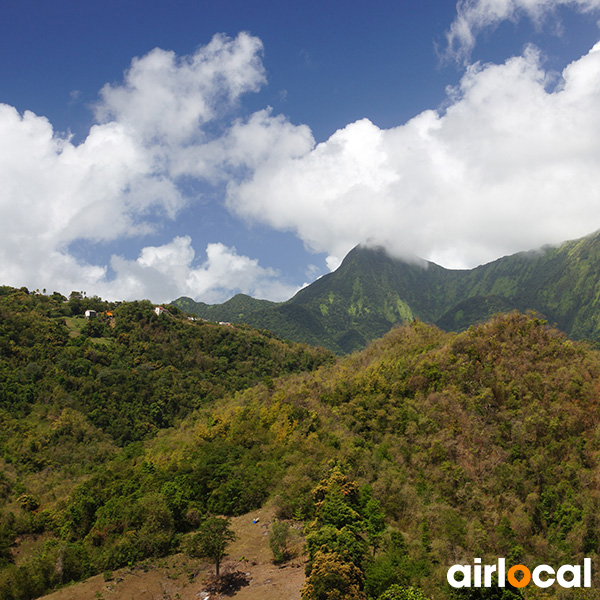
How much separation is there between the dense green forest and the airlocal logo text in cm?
94

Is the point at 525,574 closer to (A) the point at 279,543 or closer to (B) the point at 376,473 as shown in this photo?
(B) the point at 376,473

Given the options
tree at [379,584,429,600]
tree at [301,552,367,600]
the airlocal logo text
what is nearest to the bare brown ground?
tree at [301,552,367,600]

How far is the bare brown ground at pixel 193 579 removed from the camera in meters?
29.7

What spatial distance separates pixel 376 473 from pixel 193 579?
1733cm

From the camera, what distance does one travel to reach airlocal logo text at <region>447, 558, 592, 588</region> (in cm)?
2385

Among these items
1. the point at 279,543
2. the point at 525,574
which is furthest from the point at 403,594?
the point at 279,543

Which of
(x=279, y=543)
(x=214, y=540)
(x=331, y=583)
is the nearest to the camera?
(x=331, y=583)

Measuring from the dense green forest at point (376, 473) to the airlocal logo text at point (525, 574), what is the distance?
3.07 feet

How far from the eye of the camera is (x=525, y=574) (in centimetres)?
2853

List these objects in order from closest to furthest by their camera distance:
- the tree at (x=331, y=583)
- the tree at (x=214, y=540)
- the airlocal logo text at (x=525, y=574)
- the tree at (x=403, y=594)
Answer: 1. the tree at (x=403, y=594)
2. the tree at (x=331, y=583)
3. the airlocal logo text at (x=525, y=574)
4. the tree at (x=214, y=540)

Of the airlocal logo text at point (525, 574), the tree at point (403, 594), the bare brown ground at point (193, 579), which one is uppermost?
the tree at point (403, 594)

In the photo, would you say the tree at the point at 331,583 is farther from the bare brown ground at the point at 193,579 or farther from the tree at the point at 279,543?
the tree at the point at 279,543

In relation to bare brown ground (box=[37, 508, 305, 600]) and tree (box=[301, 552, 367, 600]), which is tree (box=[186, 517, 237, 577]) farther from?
tree (box=[301, 552, 367, 600])

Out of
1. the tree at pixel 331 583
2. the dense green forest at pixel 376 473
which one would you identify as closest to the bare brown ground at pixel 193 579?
the dense green forest at pixel 376 473
